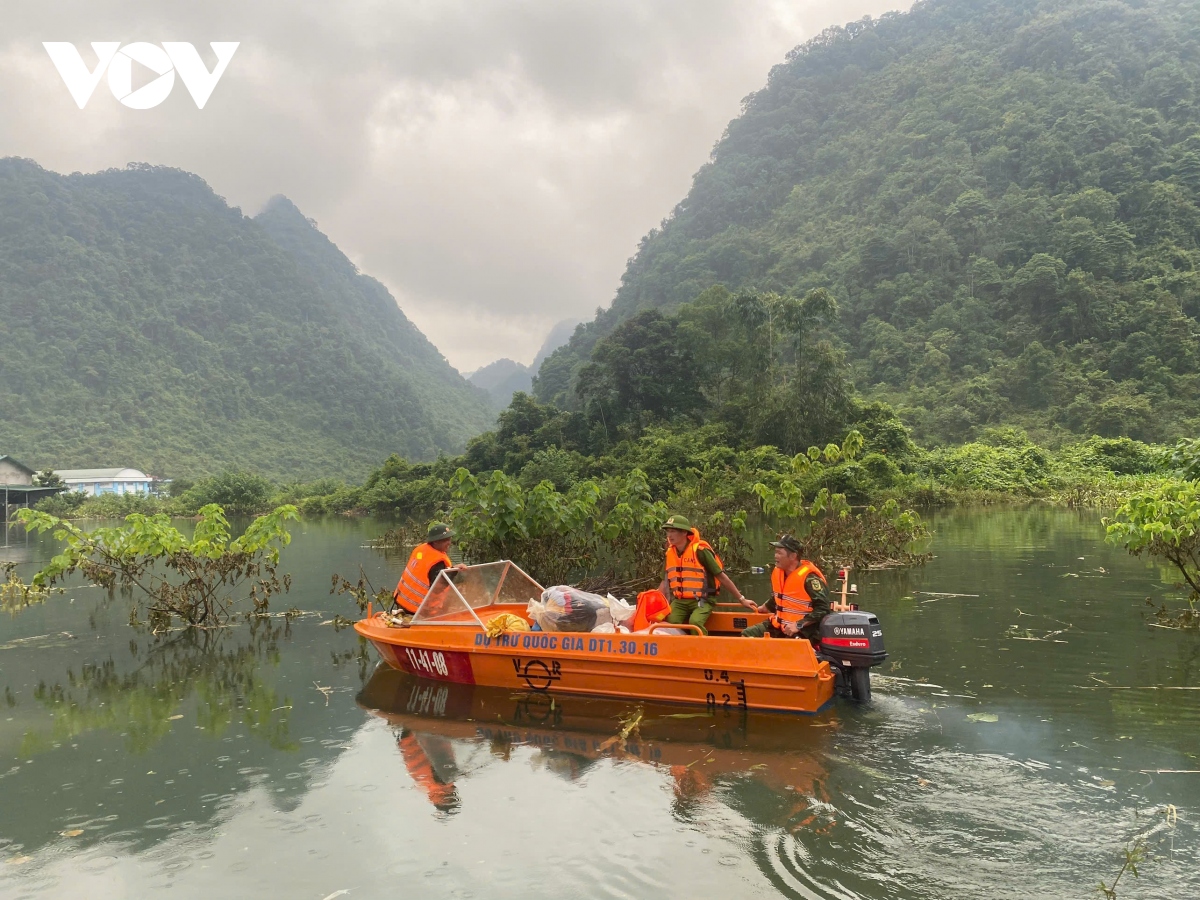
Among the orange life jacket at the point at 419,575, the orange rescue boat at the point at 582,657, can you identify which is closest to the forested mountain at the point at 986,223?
the orange life jacket at the point at 419,575

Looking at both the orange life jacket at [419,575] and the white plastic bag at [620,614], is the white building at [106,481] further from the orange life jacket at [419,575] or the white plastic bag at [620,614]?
the white plastic bag at [620,614]

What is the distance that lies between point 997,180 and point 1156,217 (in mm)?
14076

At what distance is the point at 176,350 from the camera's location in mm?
93938

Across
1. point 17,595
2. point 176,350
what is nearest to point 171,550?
point 17,595

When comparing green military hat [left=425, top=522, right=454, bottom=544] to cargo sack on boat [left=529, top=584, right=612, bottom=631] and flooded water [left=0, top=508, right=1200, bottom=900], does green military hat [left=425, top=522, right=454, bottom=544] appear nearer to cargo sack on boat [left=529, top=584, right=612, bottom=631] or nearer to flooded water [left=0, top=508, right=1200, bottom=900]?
cargo sack on boat [left=529, top=584, right=612, bottom=631]

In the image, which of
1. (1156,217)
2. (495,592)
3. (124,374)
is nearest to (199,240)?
(124,374)

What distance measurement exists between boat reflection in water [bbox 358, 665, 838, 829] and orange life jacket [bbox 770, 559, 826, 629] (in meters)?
0.92

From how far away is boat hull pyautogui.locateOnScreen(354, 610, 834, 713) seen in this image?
7.36 metres

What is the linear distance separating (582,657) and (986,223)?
209 ft

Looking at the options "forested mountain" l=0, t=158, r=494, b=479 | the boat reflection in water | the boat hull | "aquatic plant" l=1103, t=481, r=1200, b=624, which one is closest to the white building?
"forested mountain" l=0, t=158, r=494, b=479

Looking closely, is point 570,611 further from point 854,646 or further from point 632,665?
point 854,646

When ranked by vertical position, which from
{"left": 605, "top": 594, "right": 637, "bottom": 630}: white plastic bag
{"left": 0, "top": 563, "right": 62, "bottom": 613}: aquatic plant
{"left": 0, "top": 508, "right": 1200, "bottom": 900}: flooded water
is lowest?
{"left": 0, "top": 508, "right": 1200, "bottom": 900}: flooded water

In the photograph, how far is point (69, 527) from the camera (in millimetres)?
12141

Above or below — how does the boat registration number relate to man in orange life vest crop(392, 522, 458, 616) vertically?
below
